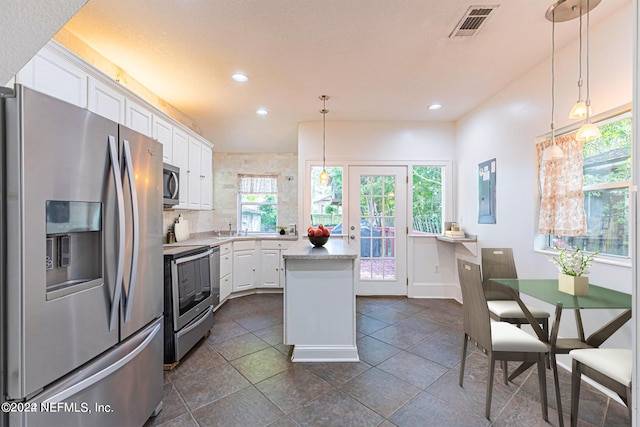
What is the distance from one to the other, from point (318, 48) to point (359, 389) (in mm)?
2710

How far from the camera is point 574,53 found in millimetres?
2170

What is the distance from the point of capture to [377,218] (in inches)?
164

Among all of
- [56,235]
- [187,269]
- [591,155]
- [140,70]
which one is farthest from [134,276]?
[591,155]

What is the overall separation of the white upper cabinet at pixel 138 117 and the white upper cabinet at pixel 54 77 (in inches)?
17.8

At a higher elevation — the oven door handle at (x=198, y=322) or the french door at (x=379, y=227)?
the french door at (x=379, y=227)

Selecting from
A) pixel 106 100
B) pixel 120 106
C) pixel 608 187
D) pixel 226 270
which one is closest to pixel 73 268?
pixel 106 100

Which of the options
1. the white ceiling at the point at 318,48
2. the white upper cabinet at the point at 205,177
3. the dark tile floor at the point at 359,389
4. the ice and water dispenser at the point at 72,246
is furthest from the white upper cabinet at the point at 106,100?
the dark tile floor at the point at 359,389

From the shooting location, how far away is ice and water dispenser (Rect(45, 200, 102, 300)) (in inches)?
43.6

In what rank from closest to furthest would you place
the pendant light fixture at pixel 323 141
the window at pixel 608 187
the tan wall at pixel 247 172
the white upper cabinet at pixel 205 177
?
the window at pixel 608 187
the pendant light fixture at pixel 323 141
the white upper cabinet at pixel 205 177
the tan wall at pixel 247 172

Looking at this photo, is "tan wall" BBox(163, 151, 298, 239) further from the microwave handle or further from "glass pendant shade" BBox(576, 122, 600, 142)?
"glass pendant shade" BBox(576, 122, 600, 142)

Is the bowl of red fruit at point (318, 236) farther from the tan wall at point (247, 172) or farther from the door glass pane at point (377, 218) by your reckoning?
the tan wall at point (247, 172)

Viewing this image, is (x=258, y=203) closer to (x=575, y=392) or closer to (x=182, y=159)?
(x=182, y=159)

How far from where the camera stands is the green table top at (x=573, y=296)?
1.56 metres

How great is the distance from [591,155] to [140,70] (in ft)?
13.3
